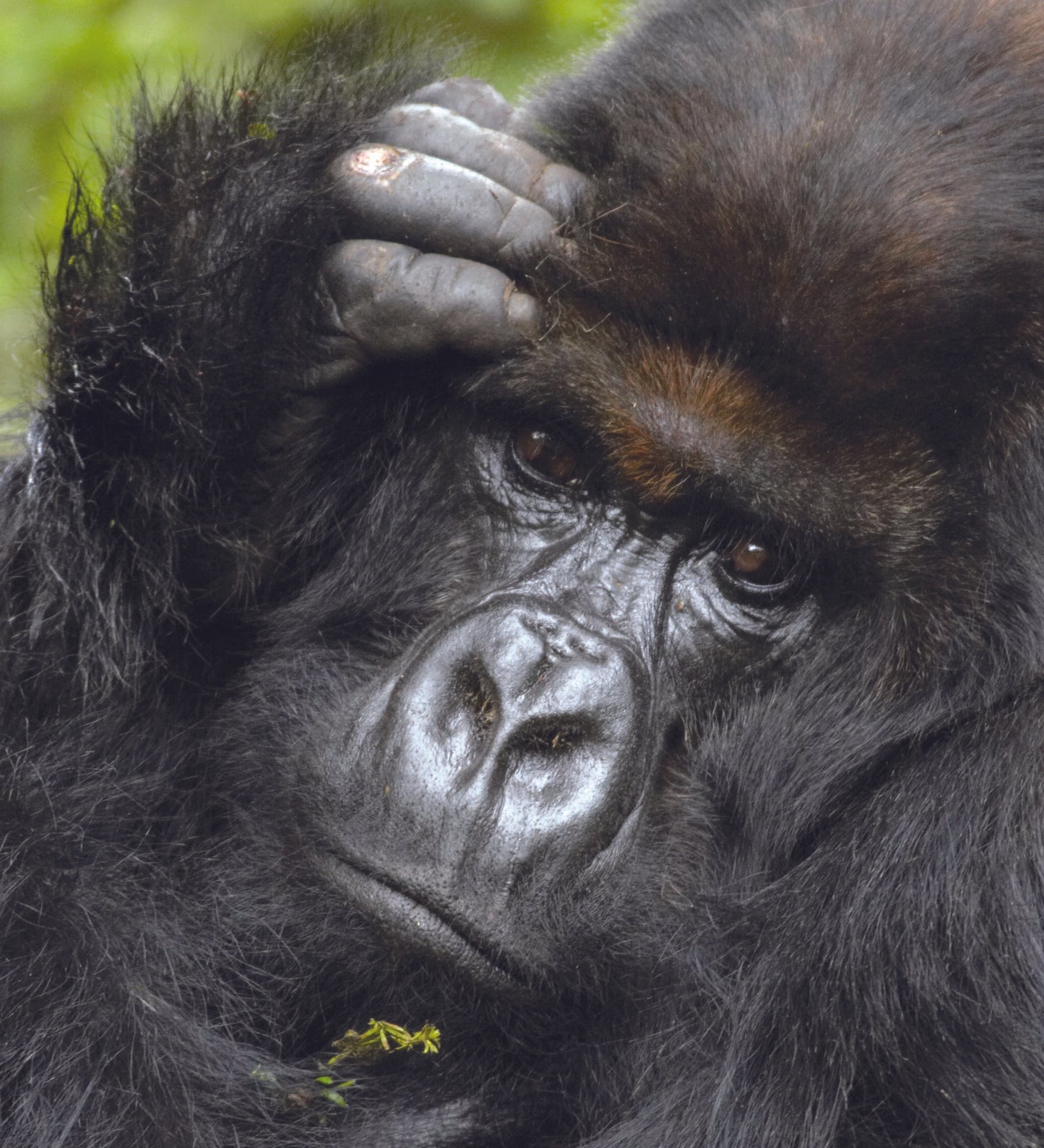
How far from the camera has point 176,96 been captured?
9.66 ft

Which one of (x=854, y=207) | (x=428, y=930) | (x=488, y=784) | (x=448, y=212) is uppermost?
(x=854, y=207)

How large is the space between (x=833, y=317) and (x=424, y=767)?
100cm

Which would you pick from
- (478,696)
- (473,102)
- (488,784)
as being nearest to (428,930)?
(488,784)

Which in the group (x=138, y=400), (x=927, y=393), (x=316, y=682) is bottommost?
(x=316, y=682)

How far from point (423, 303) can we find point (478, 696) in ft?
2.32

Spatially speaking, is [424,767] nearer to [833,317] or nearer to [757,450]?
[757,450]

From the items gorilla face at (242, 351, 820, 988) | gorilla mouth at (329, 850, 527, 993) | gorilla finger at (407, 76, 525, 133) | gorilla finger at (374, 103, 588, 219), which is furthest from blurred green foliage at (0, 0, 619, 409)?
gorilla mouth at (329, 850, 527, 993)

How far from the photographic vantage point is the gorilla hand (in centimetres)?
276

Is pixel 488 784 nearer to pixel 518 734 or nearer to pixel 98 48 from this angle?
pixel 518 734

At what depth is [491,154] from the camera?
9.27 feet

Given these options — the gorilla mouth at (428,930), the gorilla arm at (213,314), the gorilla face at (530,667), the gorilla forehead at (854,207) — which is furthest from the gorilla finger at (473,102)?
the gorilla mouth at (428,930)

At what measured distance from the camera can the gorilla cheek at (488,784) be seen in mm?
2488

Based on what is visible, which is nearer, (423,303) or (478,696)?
(478,696)

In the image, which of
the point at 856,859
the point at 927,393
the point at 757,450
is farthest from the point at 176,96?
the point at 856,859
